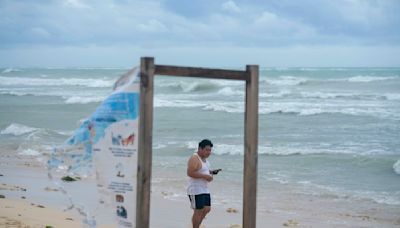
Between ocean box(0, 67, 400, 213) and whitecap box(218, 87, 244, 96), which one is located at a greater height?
whitecap box(218, 87, 244, 96)

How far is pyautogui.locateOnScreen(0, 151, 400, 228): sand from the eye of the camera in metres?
9.30

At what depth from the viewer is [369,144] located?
18938 mm

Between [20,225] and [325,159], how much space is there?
9.80m

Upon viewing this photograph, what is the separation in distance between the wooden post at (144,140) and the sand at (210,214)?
11.4ft

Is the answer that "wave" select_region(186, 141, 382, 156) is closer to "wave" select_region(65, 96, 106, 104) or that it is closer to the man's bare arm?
the man's bare arm

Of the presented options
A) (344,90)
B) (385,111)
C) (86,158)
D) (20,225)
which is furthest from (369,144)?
(344,90)

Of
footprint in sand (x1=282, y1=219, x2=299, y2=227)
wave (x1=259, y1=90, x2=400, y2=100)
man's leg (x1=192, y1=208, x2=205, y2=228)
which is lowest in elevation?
footprint in sand (x1=282, y1=219, x2=299, y2=227)

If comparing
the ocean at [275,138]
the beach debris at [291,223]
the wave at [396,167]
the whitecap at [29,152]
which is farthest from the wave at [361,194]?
the whitecap at [29,152]

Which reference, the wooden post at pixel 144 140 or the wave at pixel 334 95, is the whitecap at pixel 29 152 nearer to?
the wooden post at pixel 144 140

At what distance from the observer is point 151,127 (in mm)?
5297

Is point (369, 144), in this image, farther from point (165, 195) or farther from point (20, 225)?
point (20, 225)

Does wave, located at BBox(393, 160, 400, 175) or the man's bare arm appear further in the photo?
wave, located at BBox(393, 160, 400, 175)

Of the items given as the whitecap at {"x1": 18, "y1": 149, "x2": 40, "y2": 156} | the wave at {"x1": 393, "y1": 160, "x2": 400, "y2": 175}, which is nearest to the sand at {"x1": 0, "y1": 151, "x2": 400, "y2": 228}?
the wave at {"x1": 393, "y1": 160, "x2": 400, "y2": 175}

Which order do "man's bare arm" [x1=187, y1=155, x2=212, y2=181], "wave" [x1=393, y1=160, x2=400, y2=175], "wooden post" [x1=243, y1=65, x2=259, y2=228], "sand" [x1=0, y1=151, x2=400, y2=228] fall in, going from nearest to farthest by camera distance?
"wooden post" [x1=243, y1=65, x2=259, y2=228] → "man's bare arm" [x1=187, y1=155, x2=212, y2=181] → "sand" [x1=0, y1=151, x2=400, y2=228] → "wave" [x1=393, y1=160, x2=400, y2=175]
